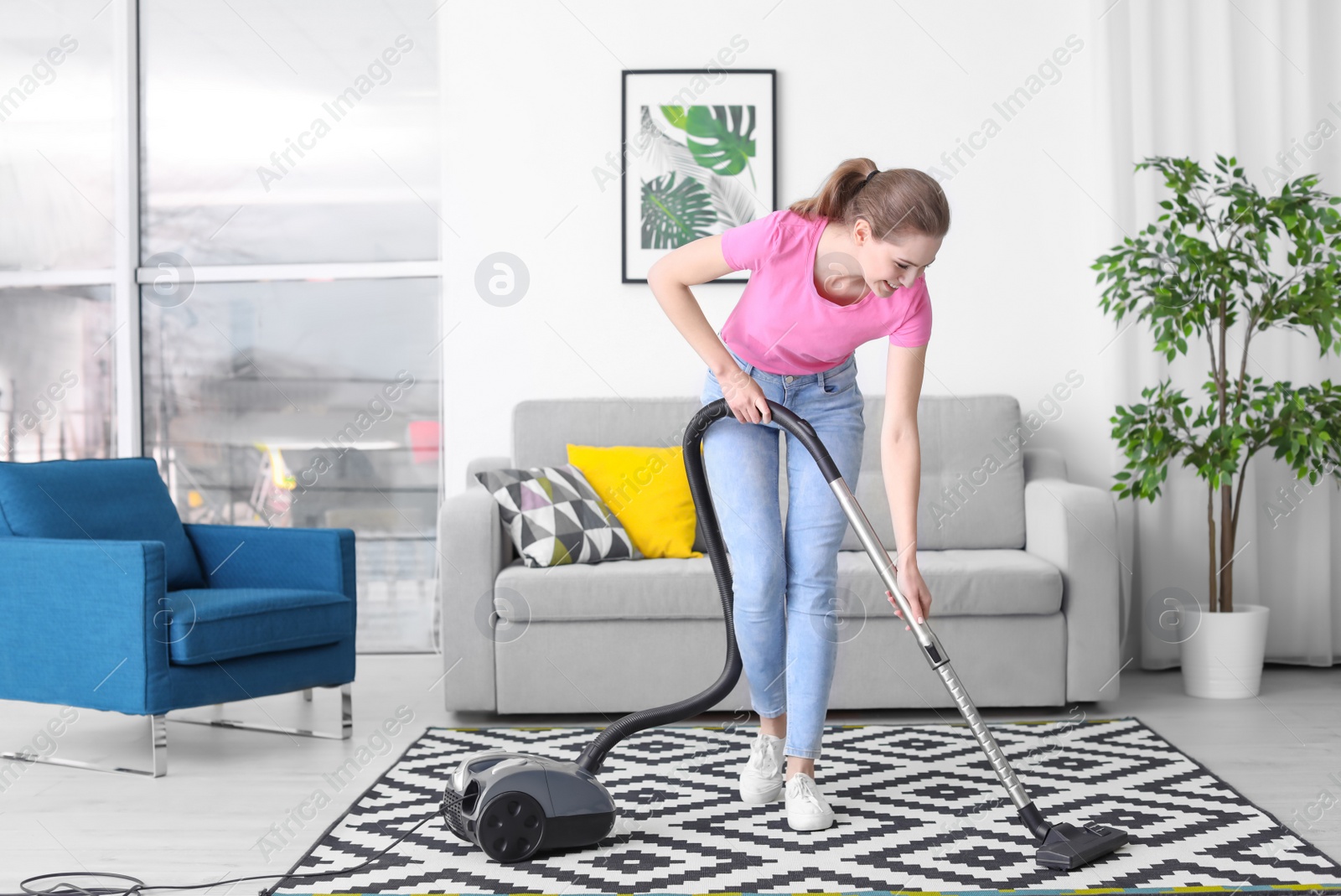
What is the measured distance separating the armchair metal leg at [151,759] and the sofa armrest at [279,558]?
1.64 feet

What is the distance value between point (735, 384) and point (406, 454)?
7.74 ft

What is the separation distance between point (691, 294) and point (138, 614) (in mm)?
1402

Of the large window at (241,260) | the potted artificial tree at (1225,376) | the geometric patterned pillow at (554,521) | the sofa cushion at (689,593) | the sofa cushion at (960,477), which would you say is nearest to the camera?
the sofa cushion at (689,593)

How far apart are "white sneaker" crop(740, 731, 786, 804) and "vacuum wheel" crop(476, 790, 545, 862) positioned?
472mm

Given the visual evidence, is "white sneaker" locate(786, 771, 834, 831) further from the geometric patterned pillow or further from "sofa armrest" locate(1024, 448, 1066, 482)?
"sofa armrest" locate(1024, 448, 1066, 482)

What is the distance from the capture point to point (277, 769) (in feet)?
8.14

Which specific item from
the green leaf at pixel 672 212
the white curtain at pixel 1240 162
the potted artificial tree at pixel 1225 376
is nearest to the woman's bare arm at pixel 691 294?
the potted artificial tree at pixel 1225 376

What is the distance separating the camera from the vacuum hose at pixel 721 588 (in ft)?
6.49

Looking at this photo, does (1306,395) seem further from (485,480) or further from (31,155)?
(31,155)

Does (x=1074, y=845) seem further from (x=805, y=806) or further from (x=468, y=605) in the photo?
(x=468, y=605)

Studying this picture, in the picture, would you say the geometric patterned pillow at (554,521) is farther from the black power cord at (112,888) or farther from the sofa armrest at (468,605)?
the black power cord at (112,888)

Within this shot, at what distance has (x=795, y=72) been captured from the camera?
376cm

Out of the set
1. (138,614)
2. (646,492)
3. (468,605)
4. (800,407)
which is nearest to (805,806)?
(800,407)

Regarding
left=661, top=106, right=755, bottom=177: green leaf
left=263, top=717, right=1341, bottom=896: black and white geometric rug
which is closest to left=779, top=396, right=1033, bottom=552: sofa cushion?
left=263, top=717, right=1341, bottom=896: black and white geometric rug
